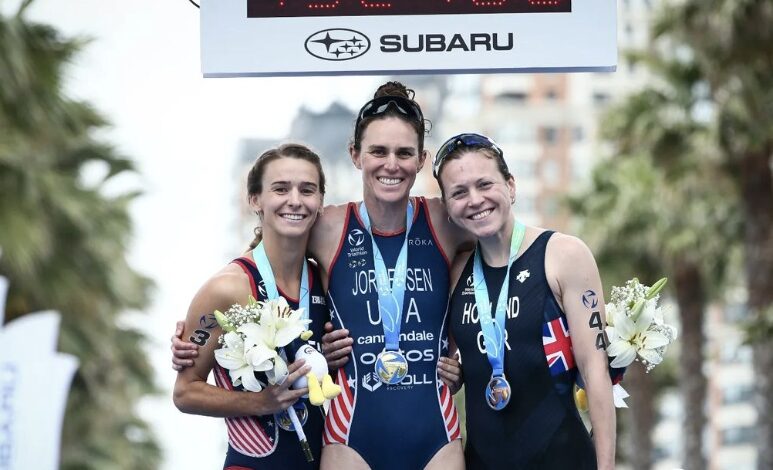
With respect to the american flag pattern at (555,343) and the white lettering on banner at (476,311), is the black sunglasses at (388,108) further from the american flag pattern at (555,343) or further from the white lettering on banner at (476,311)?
the american flag pattern at (555,343)

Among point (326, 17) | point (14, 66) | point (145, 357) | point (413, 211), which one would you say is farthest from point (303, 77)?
point (145, 357)

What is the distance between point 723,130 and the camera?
1864cm

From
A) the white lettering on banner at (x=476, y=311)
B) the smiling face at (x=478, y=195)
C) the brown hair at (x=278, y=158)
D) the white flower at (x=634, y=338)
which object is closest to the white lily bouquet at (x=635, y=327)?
the white flower at (x=634, y=338)

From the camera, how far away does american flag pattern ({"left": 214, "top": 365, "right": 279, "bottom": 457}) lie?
18.1 ft

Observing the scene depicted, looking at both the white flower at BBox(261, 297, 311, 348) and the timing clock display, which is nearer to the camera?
the white flower at BBox(261, 297, 311, 348)

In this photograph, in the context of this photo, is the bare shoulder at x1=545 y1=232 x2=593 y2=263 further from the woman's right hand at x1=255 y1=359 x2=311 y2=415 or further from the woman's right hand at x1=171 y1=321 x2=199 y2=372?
the woman's right hand at x1=171 y1=321 x2=199 y2=372

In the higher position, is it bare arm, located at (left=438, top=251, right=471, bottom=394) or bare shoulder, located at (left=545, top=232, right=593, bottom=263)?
bare shoulder, located at (left=545, top=232, right=593, bottom=263)

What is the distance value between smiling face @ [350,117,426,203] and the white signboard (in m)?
0.25

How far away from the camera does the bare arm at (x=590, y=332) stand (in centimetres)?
521

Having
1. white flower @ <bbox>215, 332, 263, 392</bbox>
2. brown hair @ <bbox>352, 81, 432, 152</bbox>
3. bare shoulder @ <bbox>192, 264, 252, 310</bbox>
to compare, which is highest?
brown hair @ <bbox>352, 81, 432, 152</bbox>

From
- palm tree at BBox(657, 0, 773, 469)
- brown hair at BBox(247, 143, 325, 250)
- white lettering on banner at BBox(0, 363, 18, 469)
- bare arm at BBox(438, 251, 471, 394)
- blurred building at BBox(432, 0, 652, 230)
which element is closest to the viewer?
bare arm at BBox(438, 251, 471, 394)

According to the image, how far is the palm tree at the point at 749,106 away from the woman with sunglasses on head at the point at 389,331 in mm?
12124

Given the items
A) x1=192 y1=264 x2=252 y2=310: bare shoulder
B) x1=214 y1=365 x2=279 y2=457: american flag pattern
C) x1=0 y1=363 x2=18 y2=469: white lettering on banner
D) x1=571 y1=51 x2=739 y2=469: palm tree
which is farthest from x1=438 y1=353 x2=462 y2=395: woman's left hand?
x1=571 y1=51 x2=739 y2=469: palm tree

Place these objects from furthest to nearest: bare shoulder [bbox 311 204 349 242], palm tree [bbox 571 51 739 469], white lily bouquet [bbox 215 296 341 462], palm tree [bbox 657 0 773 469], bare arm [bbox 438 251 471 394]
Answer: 1. palm tree [bbox 571 51 739 469]
2. palm tree [bbox 657 0 773 469]
3. bare shoulder [bbox 311 204 349 242]
4. bare arm [bbox 438 251 471 394]
5. white lily bouquet [bbox 215 296 341 462]
